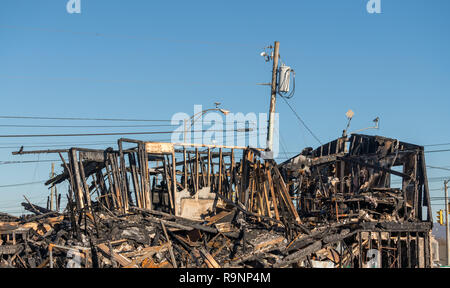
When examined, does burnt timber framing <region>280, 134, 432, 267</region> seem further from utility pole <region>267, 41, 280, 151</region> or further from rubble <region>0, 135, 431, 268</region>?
utility pole <region>267, 41, 280, 151</region>

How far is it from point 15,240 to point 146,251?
5316 mm

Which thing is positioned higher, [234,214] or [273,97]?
[273,97]

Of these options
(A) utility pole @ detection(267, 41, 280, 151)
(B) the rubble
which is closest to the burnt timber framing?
(B) the rubble

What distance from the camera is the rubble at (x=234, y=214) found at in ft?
64.8

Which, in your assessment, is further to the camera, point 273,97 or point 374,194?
point 273,97

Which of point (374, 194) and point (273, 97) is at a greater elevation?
point (273, 97)

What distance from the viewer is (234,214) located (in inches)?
947

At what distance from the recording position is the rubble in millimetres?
19766

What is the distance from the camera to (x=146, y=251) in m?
19.7

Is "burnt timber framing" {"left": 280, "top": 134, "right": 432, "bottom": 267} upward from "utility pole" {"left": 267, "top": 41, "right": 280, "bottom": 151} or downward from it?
downward

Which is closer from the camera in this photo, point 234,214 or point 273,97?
point 234,214
